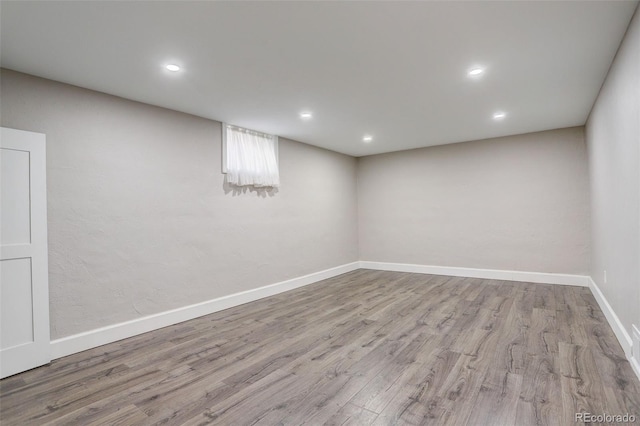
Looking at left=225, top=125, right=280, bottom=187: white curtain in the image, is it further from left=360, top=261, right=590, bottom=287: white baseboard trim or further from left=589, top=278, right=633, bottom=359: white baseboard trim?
left=589, top=278, right=633, bottom=359: white baseboard trim

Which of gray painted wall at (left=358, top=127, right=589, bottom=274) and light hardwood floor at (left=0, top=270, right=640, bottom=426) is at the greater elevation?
gray painted wall at (left=358, top=127, right=589, bottom=274)

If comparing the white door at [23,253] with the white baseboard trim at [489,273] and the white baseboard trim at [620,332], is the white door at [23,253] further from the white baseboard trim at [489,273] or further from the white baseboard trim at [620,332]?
the white baseboard trim at [489,273]

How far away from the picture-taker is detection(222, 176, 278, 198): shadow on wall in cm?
433

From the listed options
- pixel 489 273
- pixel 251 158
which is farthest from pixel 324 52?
pixel 489 273

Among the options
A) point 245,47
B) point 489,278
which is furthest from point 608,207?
point 245,47

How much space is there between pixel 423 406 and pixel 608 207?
9.22 feet

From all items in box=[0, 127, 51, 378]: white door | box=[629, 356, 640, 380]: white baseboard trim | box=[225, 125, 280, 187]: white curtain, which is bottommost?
box=[629, 356, 640, 380]: white baseboard trim

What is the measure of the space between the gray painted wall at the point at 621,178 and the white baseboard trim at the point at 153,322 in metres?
3.91

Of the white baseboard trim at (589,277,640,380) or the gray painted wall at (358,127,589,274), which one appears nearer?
the white baseboard trim at (589,277,640,380)

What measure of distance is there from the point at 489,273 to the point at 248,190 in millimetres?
4344

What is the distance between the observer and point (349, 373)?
7.77ft

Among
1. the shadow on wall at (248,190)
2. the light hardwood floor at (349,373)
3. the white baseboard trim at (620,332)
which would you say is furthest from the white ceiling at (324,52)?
the light hardwood floor at (349,373)

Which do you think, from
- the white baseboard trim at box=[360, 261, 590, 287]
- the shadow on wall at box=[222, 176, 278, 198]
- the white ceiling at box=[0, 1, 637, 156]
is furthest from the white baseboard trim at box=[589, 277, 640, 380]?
the shadow on wall at box=[222, 176, 278, 198]

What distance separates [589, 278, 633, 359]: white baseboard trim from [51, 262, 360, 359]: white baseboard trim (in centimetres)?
387
